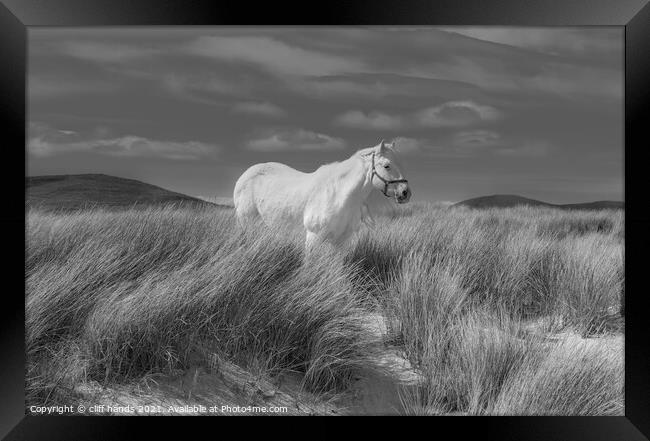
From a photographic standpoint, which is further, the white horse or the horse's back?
the horse's back

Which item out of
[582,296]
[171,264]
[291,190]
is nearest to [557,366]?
[582,296]

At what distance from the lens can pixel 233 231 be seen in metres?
4.36

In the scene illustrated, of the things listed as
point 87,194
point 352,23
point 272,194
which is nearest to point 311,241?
point 272,194

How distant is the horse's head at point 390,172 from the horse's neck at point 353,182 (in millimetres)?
149

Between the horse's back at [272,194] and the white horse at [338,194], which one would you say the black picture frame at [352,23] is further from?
the horse's back at [272,194]

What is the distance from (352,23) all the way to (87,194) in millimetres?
5539

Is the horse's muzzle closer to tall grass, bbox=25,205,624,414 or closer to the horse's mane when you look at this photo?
the horse's mane

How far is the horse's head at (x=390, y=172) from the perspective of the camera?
171 inches

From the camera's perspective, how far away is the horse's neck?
450 cm

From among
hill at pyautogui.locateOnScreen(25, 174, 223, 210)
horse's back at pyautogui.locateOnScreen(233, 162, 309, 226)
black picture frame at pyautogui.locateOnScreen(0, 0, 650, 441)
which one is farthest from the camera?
horse's back at pyautogui.locateOnScreen(233, 162, 309, 226)

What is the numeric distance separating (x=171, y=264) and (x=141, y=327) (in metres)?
0.98

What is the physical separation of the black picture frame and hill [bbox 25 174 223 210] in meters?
0.60

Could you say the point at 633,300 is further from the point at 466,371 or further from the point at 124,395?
the point at 124,395

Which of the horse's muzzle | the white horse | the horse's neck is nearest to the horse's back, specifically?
the white horse
